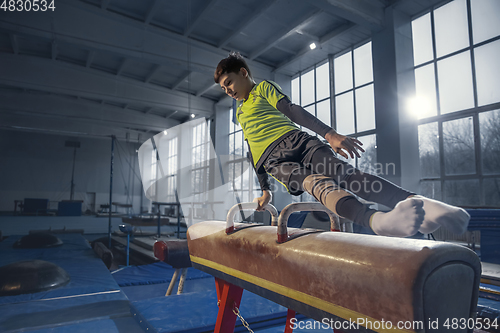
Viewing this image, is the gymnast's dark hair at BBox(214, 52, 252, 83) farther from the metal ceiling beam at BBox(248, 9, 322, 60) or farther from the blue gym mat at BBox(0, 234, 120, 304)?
the metal ceiling beam at BBox(248, 9, 322, 60)

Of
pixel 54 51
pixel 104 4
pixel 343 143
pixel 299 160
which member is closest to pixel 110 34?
pixel 104 4

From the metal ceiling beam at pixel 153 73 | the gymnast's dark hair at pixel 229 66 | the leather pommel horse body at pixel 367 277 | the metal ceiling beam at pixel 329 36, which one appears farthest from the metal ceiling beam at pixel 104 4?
the leather pommel horse body at pixel 367 277

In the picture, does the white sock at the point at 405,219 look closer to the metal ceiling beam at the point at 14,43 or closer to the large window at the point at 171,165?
the metal ceiling beam at the point at 14,43

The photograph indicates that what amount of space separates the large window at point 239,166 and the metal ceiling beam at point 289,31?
3268 mm

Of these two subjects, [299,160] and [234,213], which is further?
[234,213]

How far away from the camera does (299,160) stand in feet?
4.80

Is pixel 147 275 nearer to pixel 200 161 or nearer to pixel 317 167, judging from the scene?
pixel 317 167

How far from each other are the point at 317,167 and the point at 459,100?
17.7ft

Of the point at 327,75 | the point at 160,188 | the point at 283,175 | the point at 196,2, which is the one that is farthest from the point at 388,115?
the point at 160,188

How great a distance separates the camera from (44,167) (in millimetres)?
17062

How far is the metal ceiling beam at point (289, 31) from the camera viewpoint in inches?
260

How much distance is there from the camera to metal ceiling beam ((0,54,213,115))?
342 inches

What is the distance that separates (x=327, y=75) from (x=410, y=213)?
781cm

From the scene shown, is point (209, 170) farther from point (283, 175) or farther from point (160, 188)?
point (283, 175)
